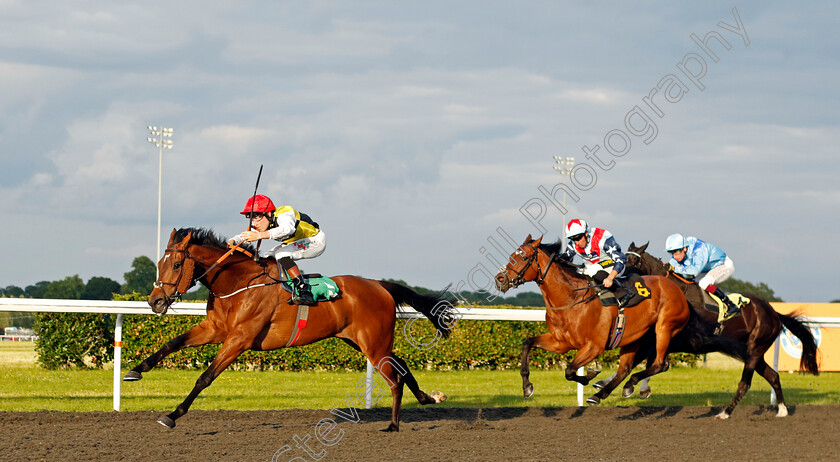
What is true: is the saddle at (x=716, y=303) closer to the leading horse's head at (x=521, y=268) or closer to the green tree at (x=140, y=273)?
the leading horse's head at (x=521, y=268)

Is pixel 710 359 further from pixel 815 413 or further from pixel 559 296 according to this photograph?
pixel 559 296

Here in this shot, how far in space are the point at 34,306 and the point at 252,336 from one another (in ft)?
7.27

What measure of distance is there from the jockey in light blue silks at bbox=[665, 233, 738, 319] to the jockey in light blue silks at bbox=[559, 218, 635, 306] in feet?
3.51

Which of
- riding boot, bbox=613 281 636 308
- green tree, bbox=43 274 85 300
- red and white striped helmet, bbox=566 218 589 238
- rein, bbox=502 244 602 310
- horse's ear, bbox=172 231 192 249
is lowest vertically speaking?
green tree, bbox=43 274 85 300

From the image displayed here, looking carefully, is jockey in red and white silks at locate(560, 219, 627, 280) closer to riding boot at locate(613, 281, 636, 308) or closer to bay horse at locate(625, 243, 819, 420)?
riding boot at locate(613, 281, 636, 308)

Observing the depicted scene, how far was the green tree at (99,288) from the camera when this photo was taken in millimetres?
33559

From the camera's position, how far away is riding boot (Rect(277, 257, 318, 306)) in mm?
5645

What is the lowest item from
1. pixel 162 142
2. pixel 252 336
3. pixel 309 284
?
pixel 252 336

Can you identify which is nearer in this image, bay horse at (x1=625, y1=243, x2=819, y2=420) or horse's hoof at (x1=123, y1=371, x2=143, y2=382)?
horse's hoof at (x1=123, y1=371, x2=143, y2=382)

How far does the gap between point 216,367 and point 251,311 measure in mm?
457

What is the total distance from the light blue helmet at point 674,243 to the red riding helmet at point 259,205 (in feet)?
12.5

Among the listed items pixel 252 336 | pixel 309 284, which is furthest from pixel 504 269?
pixel 252 336

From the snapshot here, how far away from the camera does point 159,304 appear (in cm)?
523

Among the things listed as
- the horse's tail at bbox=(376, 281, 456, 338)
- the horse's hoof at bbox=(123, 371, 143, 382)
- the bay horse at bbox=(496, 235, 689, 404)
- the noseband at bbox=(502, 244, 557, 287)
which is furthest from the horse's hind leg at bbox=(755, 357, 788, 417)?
the horse's hoof at bbox=(123, 371, 143, 382)
